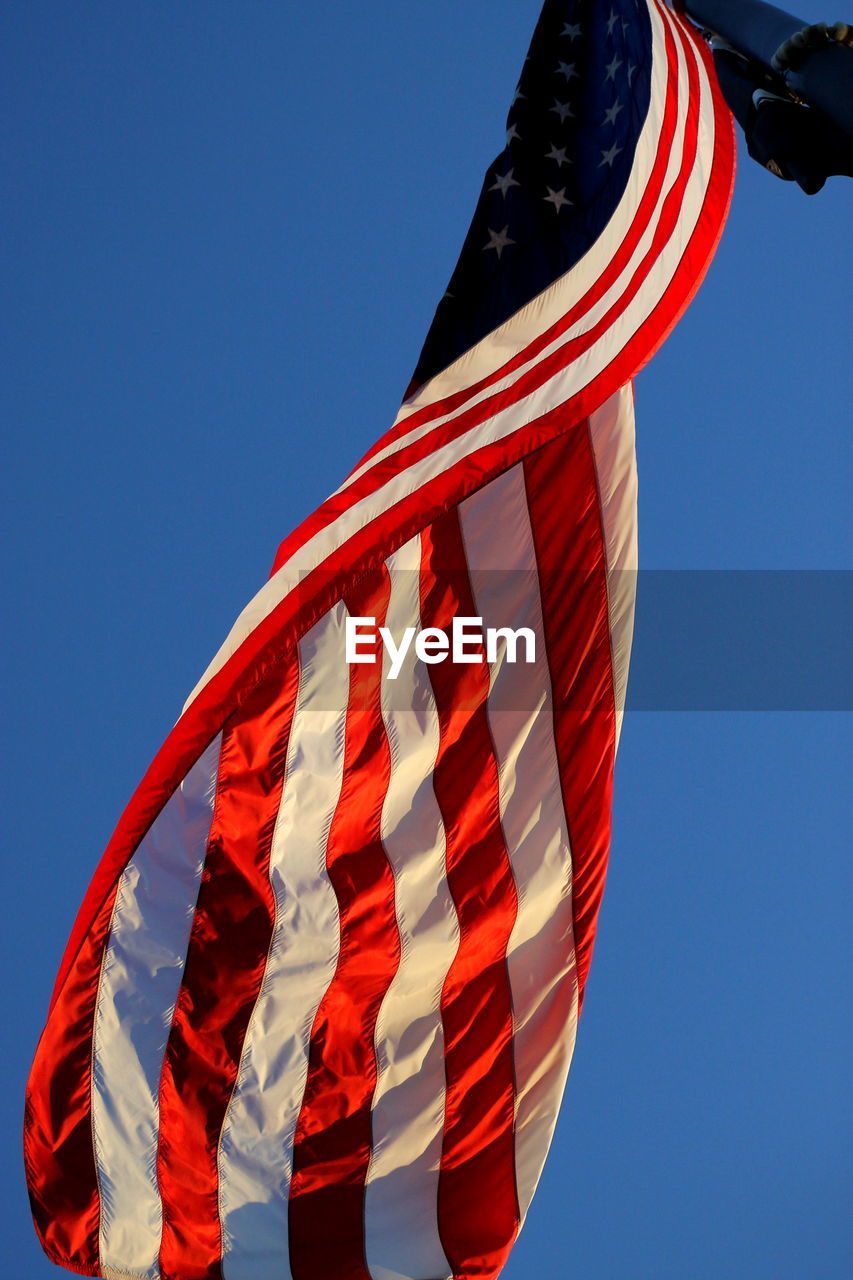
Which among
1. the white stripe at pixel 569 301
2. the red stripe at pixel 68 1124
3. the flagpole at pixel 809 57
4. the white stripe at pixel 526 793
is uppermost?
the white stripe at pixel 569 301

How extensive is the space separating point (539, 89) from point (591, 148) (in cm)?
48

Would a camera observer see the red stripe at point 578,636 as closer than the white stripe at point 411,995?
No

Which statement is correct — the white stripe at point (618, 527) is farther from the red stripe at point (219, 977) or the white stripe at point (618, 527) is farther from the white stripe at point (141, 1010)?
the white stripe at point (141, 1010)

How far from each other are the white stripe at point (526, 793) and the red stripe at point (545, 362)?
1.60ft

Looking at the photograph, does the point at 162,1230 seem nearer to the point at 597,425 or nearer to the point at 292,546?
the point at 292,546

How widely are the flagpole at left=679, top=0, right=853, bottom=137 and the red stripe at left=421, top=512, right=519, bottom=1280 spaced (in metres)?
3.55

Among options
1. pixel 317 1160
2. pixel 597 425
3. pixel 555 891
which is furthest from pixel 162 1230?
pixel 597 425

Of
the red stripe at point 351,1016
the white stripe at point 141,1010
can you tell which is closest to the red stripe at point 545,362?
the red stripe at point 351,1016

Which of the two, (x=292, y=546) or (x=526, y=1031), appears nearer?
(x=292, y=546)

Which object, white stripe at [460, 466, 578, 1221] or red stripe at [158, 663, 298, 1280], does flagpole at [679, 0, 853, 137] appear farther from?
red stripe at [158, 663, 298, 1280]

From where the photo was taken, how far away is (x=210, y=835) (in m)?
7.09

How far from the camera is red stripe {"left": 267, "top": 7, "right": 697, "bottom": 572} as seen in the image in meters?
7.07

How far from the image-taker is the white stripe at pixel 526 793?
7.54 metres

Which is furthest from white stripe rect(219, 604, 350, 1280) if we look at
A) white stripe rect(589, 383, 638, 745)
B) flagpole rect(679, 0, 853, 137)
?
flagpole rect(679, 0, 853, 137)
